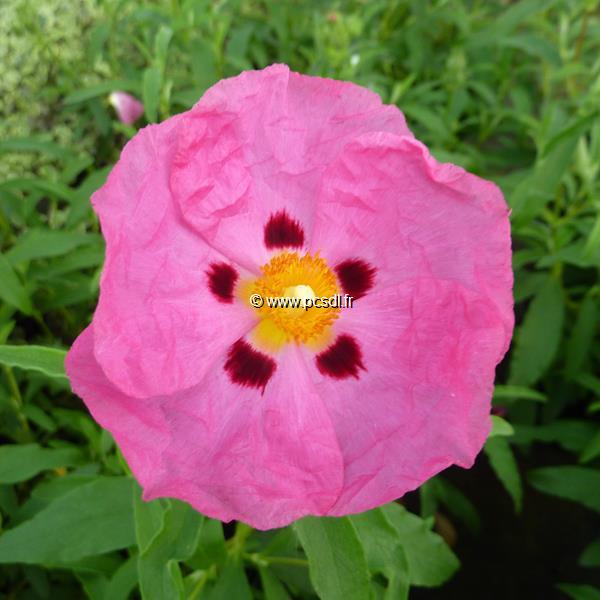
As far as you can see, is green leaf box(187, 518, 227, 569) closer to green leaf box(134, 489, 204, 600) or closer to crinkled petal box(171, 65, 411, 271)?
green leaf box(134, 489, 204, 600)

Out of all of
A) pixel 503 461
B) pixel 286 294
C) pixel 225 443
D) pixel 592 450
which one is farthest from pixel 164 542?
pixel 592 450

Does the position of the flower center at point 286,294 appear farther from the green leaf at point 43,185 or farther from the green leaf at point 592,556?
the green leaf at point 592,556

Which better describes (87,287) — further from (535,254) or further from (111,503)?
(535,254)

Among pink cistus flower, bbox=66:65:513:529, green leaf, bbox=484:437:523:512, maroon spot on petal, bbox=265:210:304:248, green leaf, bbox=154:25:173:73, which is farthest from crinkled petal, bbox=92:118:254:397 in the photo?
green leaf, bbox=484:437:523:512

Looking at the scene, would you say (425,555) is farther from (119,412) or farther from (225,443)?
(119,412)

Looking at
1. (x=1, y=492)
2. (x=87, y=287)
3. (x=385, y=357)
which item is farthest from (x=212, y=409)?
(x=87, y=287)

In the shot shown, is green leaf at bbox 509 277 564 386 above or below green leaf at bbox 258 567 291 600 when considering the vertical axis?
above
